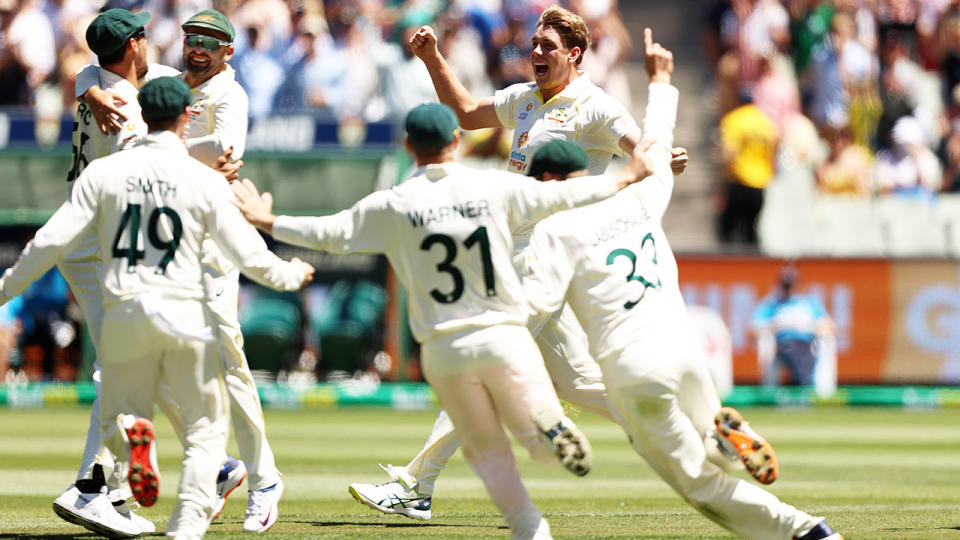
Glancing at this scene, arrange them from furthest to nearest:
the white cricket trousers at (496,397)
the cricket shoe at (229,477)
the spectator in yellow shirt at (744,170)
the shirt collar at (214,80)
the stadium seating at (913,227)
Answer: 1. the spectator in yellow shirt at (744,170)
2. the stadium seating at (913,227)
3. the cricket shoe at (229,477)
4. the shirt collar at (214,80)
5. the white cricket trousers at (496,397)

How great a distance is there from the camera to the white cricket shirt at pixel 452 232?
6.42 meters

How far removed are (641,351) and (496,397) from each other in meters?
0.65

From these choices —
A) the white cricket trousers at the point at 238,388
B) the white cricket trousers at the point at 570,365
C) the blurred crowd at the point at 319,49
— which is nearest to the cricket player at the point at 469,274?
the white cricket trousers at the point at 238,388

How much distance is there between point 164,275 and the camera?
21.6ft

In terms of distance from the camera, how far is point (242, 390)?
8.01 metres

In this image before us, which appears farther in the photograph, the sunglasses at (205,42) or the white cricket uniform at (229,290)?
the sunglasses at (205,42)

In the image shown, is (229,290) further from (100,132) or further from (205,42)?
(205,42)

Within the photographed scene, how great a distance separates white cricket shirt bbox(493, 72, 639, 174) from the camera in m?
8.34

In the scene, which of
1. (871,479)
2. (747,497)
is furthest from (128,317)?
(871,479)

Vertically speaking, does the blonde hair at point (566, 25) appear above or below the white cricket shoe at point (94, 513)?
above

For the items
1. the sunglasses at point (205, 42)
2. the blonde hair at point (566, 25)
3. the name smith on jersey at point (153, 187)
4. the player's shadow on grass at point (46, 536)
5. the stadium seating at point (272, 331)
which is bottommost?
the stadium seating at point (272, 331)

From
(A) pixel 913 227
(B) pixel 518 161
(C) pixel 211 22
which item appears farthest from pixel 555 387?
(A) pixel 913 227

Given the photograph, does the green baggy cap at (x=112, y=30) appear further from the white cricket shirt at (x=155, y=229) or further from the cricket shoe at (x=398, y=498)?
the cricket shoe at (x=398, y=498)

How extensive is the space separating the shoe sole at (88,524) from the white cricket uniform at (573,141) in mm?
1844
